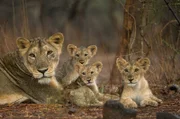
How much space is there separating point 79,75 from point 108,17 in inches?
477

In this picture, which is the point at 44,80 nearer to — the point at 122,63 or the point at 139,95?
the point at 122,63

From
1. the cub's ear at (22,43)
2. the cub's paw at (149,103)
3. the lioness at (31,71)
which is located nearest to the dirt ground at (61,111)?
the cub's paw at (149,103)

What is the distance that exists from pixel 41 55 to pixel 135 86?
1224mm

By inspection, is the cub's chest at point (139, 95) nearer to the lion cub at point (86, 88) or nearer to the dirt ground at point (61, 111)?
the dirt ground at point (61, 111)

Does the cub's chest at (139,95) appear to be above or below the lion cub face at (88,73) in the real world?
below

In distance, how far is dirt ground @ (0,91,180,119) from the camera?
27.0 feet

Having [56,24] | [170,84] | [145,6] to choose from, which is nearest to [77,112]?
[170,84]

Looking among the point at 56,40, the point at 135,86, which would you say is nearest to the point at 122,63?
the point at 135,86

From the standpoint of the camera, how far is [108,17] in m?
21.2

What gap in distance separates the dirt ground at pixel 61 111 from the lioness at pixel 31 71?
8.1 inches

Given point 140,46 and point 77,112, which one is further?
point 140,46

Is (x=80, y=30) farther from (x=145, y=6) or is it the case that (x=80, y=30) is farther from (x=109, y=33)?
(x=145, y=6)

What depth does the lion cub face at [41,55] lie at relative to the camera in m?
8.72

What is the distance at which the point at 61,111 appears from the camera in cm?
848
